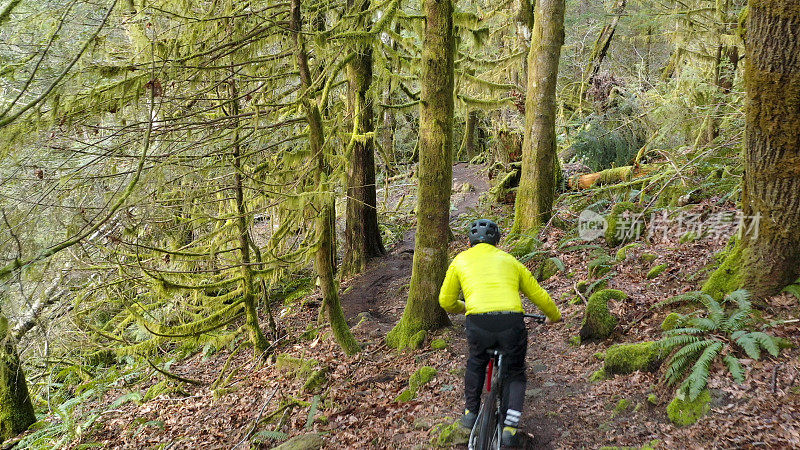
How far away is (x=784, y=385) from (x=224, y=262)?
9.07m

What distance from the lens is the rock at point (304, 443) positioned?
18.4 feet

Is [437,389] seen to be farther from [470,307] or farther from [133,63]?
[133,63]

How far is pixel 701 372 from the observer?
4621 millimetres

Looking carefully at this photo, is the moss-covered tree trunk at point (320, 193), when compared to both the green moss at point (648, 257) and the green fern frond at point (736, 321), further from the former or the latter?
the green fern frond at point (736, 321)

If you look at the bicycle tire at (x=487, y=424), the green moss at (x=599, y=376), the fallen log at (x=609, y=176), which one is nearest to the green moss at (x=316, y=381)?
the bicycle tire at (x=487, y=424)

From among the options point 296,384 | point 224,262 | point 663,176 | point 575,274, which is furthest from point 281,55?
point 663,176

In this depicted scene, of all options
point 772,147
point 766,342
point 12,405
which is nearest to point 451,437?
point 766,342

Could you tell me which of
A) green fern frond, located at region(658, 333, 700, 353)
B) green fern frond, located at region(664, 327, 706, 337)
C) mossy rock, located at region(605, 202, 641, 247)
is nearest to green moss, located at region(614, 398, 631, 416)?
green fern frond, located at region(658, 333, 700, 353)

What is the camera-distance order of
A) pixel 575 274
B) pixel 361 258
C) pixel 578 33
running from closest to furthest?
pixel 575 274 → pixel 361 258 → pixel 578 33

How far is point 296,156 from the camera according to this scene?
28.6 ft

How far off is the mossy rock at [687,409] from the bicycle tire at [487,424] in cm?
176

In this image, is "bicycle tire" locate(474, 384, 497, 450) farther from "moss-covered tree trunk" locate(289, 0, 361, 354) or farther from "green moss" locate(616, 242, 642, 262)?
"green moss" locate(616, 242, 642, 262)

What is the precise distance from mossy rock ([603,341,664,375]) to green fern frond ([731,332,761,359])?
778 millimetres

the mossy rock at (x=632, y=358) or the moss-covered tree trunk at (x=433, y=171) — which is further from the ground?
the moss-covered tree trunk at (x=433, y=171)
